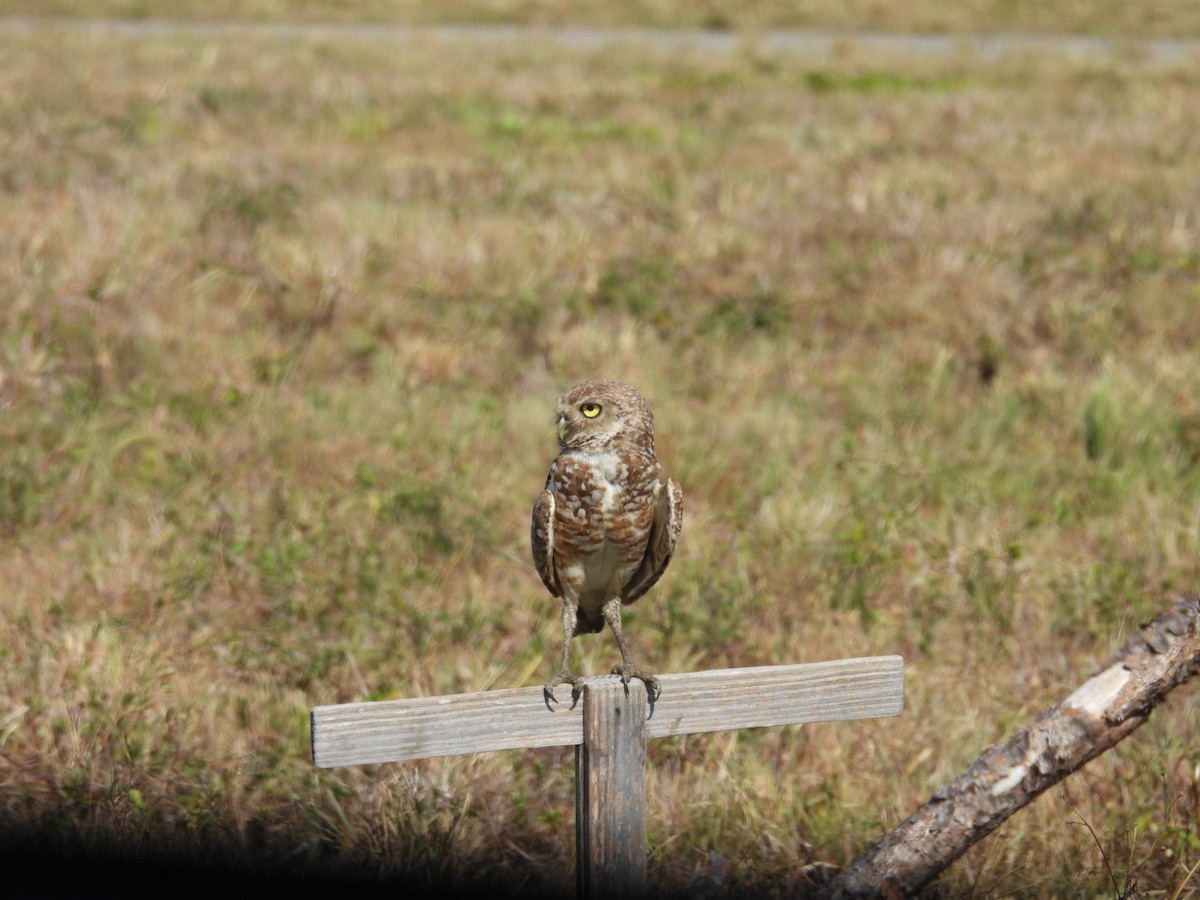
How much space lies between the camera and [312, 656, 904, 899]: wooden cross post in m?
3.24

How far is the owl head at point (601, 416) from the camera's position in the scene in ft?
11.1

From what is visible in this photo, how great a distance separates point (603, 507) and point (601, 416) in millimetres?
241

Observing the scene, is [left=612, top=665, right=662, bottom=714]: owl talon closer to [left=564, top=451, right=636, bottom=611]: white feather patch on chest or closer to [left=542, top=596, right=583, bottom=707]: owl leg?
[left=542, top=596, right=583, bottom=707]: owl leg

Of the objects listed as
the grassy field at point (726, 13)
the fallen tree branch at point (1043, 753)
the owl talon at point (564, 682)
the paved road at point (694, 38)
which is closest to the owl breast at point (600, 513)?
the owl talon at point (564, 682)

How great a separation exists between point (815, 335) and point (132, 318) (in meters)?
4.11

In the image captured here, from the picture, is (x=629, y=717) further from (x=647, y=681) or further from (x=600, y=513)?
(x=600, y=513)

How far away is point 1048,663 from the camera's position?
5629mm

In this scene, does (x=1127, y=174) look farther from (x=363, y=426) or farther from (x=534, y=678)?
(x=534, y=678)

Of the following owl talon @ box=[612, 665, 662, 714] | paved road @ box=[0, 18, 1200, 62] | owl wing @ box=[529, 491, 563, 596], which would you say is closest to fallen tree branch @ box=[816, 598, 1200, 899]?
owl talon @ box=[612, 665, 662, 714]

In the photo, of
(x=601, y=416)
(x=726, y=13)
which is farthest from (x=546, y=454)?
(x=726, y=13)

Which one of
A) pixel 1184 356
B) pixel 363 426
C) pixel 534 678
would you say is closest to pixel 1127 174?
pixel 1184 356

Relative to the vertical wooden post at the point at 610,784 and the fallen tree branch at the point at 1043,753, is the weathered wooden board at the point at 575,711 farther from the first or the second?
the fallen tree branch at the point at 1043,753

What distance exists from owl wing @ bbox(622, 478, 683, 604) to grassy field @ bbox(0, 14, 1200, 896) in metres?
1.10

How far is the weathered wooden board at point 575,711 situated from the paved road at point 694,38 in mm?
17885
